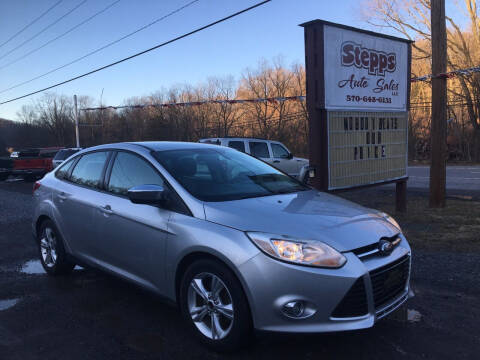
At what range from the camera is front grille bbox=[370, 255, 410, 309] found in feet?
9.88

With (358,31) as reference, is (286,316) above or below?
below

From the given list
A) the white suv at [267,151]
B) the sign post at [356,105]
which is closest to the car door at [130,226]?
the sign post at [356,105]

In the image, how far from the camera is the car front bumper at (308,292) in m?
2.82

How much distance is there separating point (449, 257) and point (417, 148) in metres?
31.6

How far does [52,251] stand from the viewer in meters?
5.17

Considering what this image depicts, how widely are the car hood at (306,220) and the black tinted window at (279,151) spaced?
10798 mm

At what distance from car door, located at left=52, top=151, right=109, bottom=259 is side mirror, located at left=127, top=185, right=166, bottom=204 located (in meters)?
1.00

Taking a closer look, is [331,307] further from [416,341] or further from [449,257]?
[449,257]

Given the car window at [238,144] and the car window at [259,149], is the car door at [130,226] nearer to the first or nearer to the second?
the car window at [238,144]

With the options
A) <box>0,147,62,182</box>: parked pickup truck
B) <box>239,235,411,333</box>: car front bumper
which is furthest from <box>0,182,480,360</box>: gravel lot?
<box>0,147,62,182</box>: parked pickup truck

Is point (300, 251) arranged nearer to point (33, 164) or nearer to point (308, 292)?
point (308, 292)

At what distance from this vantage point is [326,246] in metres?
2.93

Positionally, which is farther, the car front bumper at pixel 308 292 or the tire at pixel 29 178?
the tire at pixel 29 178

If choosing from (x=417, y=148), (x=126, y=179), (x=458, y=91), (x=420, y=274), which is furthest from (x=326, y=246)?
(x=458, y=91)
